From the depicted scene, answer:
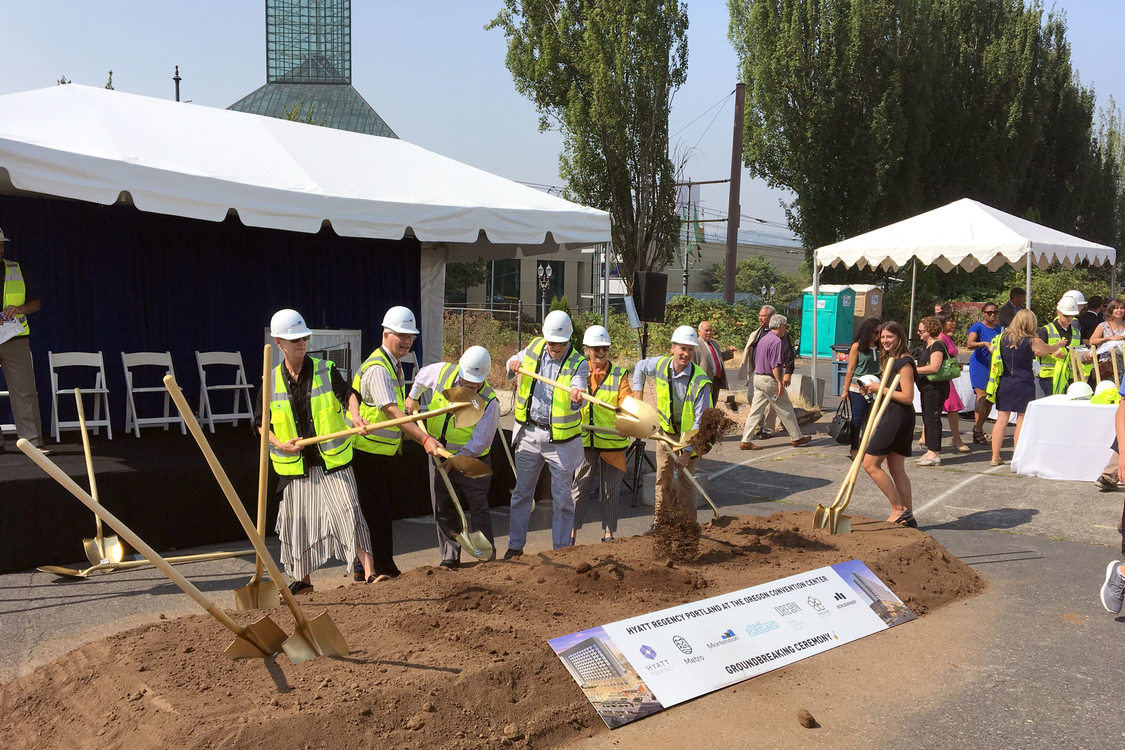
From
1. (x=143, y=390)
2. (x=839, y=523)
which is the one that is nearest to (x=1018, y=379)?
(x=839, y=523)

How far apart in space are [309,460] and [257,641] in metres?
1.42

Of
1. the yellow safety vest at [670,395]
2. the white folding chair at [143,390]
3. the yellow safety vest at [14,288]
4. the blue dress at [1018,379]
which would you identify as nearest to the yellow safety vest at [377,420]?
the yellow safety vest at [670,395]

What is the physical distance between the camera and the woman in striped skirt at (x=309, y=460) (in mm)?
4906

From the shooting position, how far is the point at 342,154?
8.77 metres

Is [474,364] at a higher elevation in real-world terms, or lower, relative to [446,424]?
higher

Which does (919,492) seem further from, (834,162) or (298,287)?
(834,162)

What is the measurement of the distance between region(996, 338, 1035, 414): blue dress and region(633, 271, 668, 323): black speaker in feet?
12.3

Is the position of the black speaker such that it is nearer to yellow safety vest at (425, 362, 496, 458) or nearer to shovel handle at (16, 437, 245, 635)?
yellow safety vest at (425, 362, 496, 458)

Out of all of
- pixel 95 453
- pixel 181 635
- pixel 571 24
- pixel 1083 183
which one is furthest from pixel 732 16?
pixel 181 635

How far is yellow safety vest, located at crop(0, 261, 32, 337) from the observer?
6836 mm

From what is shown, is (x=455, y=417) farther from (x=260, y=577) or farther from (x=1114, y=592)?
(x=1114, y=592)

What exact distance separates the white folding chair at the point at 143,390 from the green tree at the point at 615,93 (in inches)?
582

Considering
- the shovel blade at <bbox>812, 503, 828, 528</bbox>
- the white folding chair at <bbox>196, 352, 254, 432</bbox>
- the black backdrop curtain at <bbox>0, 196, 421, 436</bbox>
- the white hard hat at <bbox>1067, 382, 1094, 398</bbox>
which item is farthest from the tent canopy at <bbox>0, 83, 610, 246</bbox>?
the white hard hat at <bbox>1067, 382, 1094, 398</bbox>

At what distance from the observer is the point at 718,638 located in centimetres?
443
